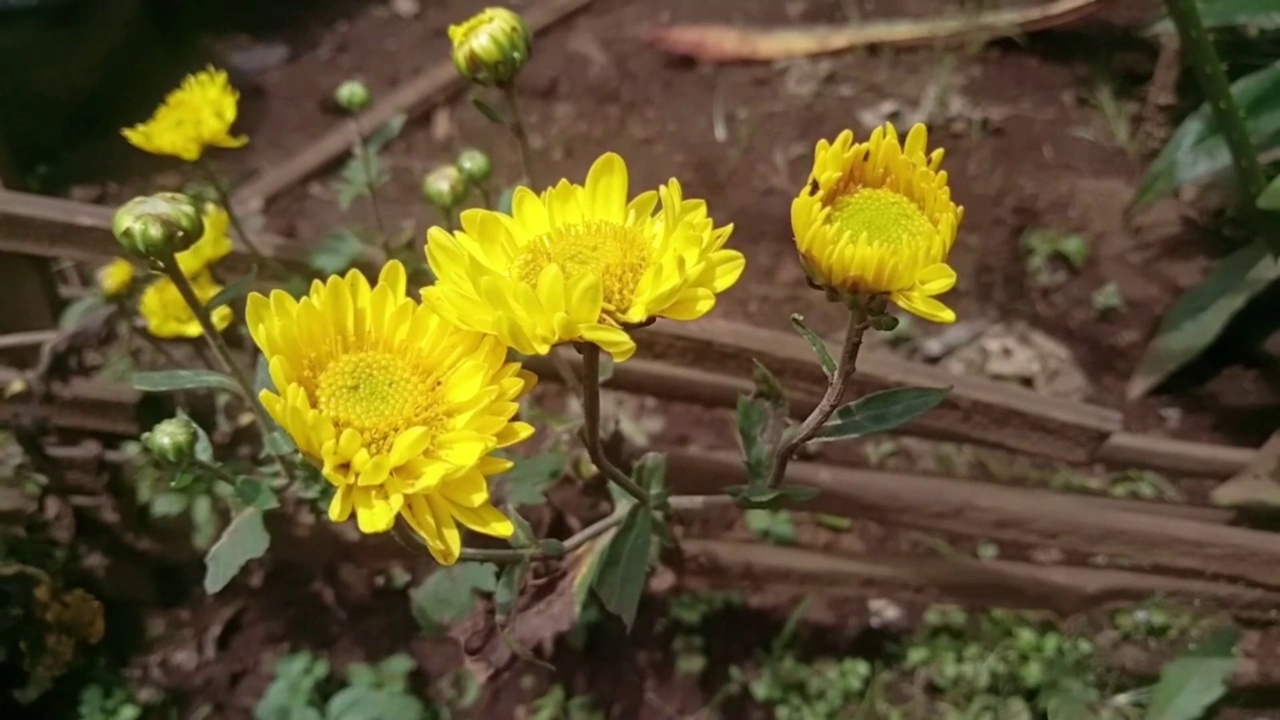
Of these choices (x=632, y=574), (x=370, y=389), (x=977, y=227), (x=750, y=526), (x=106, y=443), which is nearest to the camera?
(x=370, y=389)

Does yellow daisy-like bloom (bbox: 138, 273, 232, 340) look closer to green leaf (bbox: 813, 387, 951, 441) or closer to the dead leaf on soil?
green leaf (bbox: 813, 387, 951, 441)

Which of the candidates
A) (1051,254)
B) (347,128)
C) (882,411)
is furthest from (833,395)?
(347,128)

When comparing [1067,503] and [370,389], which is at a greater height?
[370,389]

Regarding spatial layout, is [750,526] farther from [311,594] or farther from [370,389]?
[370,389]

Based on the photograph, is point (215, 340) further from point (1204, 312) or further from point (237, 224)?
point (1204, 312)

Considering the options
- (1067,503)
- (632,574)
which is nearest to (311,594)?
(632,574)

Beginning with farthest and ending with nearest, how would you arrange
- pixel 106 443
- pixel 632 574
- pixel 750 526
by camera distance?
pixel 750 526
pixel 106 443
pixel 632 574
